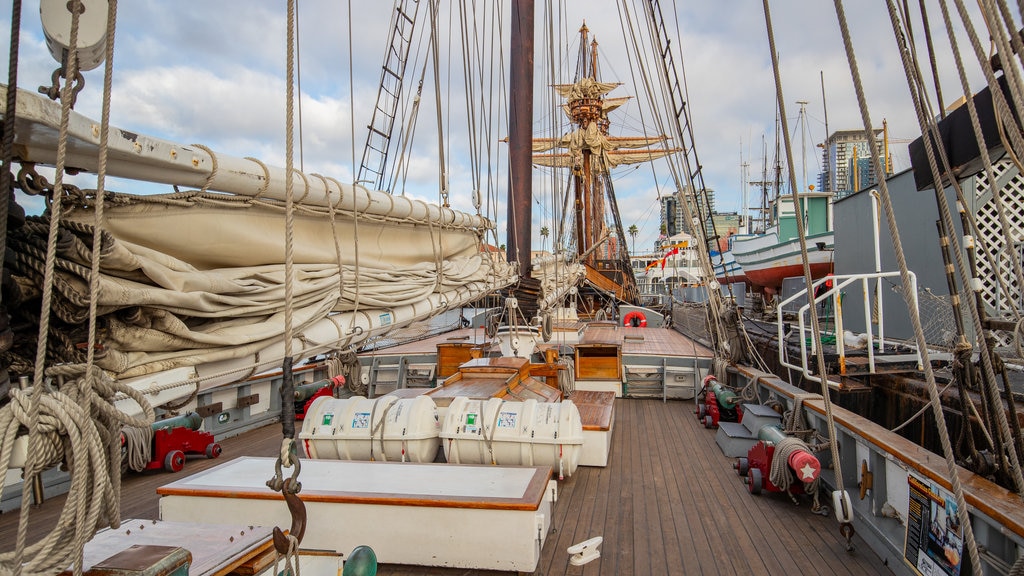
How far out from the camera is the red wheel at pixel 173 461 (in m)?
5.36

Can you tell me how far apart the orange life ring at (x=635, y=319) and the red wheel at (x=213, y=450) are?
12414 millimetres

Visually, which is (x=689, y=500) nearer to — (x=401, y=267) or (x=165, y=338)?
(x=401, y=267)

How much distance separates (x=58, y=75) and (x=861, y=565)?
14.4ft

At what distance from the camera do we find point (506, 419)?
435cm

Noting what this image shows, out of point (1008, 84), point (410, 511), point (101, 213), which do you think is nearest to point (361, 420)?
Result: point (410, 511)

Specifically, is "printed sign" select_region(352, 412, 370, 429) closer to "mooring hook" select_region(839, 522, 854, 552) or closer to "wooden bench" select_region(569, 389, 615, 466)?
"wooden bench" select_region(569, 389, 615, 466)

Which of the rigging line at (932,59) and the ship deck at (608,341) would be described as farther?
the ship deck at (608,341)


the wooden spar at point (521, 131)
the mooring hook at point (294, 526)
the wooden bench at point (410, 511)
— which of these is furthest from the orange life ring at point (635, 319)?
the mooring hook at point (294, 526)

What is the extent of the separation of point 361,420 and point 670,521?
246cm

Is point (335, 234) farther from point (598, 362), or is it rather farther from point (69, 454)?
point (598, 362)

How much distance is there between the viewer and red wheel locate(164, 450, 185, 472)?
5.36 metres

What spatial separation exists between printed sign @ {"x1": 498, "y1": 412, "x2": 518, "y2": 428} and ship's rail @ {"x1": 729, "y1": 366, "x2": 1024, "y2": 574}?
7.15 ft

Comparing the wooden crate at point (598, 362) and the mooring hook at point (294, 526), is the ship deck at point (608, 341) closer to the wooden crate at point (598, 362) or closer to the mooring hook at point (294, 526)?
the wooden crate at point (598, 362)

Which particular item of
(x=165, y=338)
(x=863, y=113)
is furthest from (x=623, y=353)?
(x=165, y=338)
